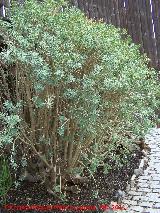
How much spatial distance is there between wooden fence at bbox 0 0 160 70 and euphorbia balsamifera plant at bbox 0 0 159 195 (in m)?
3.86

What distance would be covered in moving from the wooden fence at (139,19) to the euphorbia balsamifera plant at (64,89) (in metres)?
3.86

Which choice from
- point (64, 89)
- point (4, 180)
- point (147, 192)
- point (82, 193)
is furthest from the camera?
point (147, 192)

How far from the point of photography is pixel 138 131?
5113 mm

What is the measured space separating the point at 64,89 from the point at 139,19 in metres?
5.03

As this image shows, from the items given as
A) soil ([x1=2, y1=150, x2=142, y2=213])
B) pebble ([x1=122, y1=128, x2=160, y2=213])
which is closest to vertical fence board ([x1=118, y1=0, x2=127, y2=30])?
pebble ([x1=122, y1=128, x2=160, y2=213])

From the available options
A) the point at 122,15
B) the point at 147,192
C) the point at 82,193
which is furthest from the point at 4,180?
the point at 122,15

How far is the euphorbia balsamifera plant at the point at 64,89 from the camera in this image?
13.5ft

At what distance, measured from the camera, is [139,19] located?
8.96m

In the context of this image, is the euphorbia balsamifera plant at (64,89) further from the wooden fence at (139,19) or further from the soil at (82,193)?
the wooden fence at (139,19)

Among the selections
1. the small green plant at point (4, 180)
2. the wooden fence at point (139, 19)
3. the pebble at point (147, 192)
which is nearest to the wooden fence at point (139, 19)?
the wooden fence at point (139, 19)

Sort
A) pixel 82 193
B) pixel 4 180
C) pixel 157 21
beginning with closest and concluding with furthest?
1. pixel 4 180
2. pixel 82 193
3. pixel 157 21

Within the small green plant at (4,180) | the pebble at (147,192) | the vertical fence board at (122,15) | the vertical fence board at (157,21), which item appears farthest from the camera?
the vertical fence board at (122,15)

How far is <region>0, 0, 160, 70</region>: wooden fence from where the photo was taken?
884cm

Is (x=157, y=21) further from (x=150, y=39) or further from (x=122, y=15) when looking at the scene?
(x=122, y=15)
